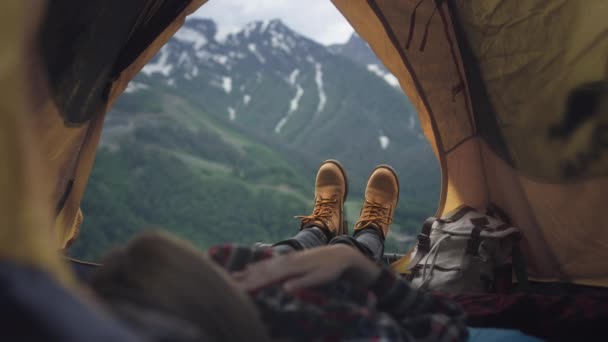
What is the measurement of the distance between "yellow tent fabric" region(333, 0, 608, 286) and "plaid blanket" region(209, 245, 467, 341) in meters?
0.75

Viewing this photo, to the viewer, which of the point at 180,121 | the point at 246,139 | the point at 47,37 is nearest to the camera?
the point at 47,37

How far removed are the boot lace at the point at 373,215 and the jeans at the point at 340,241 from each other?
0.04 meters

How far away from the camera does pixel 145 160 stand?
721cm

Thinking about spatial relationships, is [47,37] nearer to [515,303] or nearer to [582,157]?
[515,303]

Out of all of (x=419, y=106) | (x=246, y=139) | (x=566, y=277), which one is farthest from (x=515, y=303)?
(x=246, y=139)

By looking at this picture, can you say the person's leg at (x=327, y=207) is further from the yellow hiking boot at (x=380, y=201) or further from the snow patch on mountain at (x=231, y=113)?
the snow patch on mountain at (x=231, y=113)

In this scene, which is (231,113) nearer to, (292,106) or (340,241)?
(292,106)

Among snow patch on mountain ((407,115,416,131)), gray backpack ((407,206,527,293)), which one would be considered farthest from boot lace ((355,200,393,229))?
snow patch on mountain ((407,115,416,131))

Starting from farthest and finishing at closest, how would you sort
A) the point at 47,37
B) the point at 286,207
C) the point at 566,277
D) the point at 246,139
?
the point at 246,139 → the point at 286,207 → the point at 566,277 → the point at 47,37

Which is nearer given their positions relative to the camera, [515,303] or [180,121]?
[515,303]

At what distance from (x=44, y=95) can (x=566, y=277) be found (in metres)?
1.40

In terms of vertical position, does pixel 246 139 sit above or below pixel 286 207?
below

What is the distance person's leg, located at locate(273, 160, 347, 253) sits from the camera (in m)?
1.59

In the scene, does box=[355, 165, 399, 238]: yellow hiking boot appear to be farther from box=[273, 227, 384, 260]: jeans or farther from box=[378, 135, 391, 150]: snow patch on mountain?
box=[378, 135, 391, 150]: snow patch on mountain
